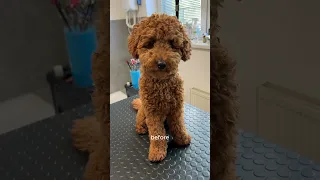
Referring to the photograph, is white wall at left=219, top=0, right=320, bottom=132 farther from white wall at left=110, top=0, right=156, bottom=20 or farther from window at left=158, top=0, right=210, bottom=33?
white wall at left=110, top=0, right=156, bottom=20

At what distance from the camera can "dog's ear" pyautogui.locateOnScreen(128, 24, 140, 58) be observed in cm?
56

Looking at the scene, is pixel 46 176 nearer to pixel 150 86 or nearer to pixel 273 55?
pixel 150 86

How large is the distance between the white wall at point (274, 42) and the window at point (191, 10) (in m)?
0.06

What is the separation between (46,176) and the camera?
0.36 m

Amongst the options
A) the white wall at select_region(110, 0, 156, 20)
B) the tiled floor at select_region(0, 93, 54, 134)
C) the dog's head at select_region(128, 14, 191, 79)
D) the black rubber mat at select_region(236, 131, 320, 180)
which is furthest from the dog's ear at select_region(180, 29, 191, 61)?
the tiled floor at select_region(0, 93, 54, 134)

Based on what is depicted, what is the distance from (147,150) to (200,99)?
24cm

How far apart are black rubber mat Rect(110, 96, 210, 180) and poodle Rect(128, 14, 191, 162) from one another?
2cm

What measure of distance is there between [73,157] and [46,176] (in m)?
0.06

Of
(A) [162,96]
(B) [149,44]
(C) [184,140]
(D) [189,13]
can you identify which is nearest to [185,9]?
(D) [189,13]

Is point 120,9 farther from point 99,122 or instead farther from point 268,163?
point 268,163

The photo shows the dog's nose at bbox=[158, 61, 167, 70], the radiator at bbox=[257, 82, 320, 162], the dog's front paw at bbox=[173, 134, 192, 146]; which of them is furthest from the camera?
the dog's front paw at bbox=[173, 134, 192, 146]

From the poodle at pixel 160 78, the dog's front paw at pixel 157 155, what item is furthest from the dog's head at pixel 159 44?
the dog's front paw at pixel 157 155

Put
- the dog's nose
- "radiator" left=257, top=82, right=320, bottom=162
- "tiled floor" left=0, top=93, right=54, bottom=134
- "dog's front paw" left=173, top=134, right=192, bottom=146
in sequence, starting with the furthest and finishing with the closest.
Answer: "dog's front paw" left=173, top=134, right=192, bottom=146
the dog's nose
"radiator" left=257, top=82, right=320, bottom=162
"tiled floor" left=0, top=93, right=54, bottom=134

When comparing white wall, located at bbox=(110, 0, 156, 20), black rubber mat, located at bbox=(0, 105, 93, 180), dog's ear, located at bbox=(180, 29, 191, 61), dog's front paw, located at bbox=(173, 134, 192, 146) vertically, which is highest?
white wall, located at bbox=(110, 0, 156, 20)
